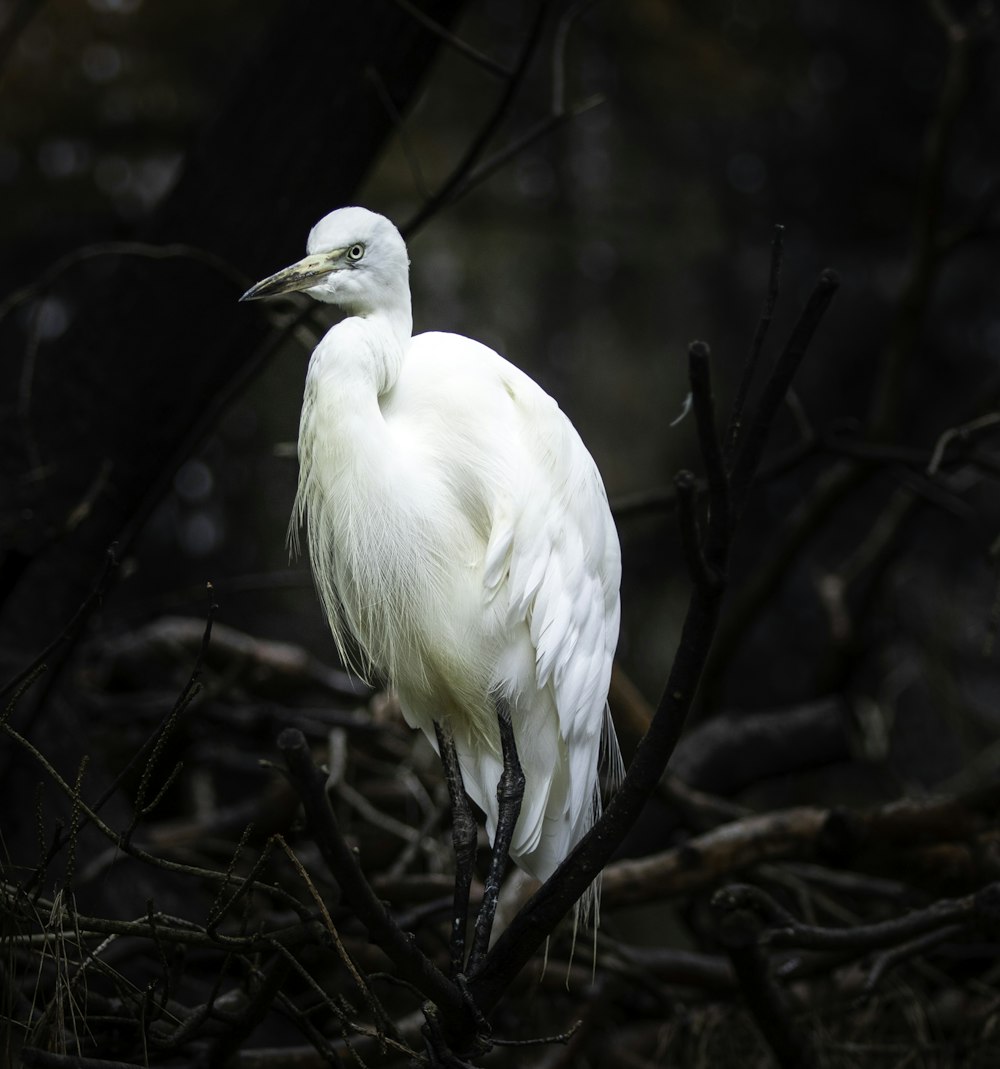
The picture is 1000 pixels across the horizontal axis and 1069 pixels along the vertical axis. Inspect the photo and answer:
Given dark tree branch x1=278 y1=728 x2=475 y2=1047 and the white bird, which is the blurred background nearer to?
the white bird

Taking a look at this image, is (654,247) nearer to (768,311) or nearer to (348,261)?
(348,261)

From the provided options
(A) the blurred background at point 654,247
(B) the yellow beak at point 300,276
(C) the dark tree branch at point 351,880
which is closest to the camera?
(C) the dark tree branch at point 351,880

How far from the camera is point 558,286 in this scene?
494cm

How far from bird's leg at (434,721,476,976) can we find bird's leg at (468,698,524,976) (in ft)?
0.08

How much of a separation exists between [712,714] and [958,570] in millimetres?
1760

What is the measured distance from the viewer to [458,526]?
5.03 feet

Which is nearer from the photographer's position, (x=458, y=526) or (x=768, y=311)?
(x=768, y=311)

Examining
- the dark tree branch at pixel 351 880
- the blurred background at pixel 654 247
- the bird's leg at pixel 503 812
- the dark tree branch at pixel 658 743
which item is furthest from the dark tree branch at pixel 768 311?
the blurred background at pixel 654 247

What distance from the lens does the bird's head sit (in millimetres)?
1412

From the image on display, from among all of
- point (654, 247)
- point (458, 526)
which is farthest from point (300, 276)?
point (654, 247)

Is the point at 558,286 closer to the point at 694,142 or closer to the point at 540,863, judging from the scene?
the point at 694,142

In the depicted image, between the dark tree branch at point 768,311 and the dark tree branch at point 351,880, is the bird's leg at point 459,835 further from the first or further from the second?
the dark tree branch at point 768,311

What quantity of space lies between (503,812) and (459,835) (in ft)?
0.30

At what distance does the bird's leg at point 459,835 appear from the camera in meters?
1.42
